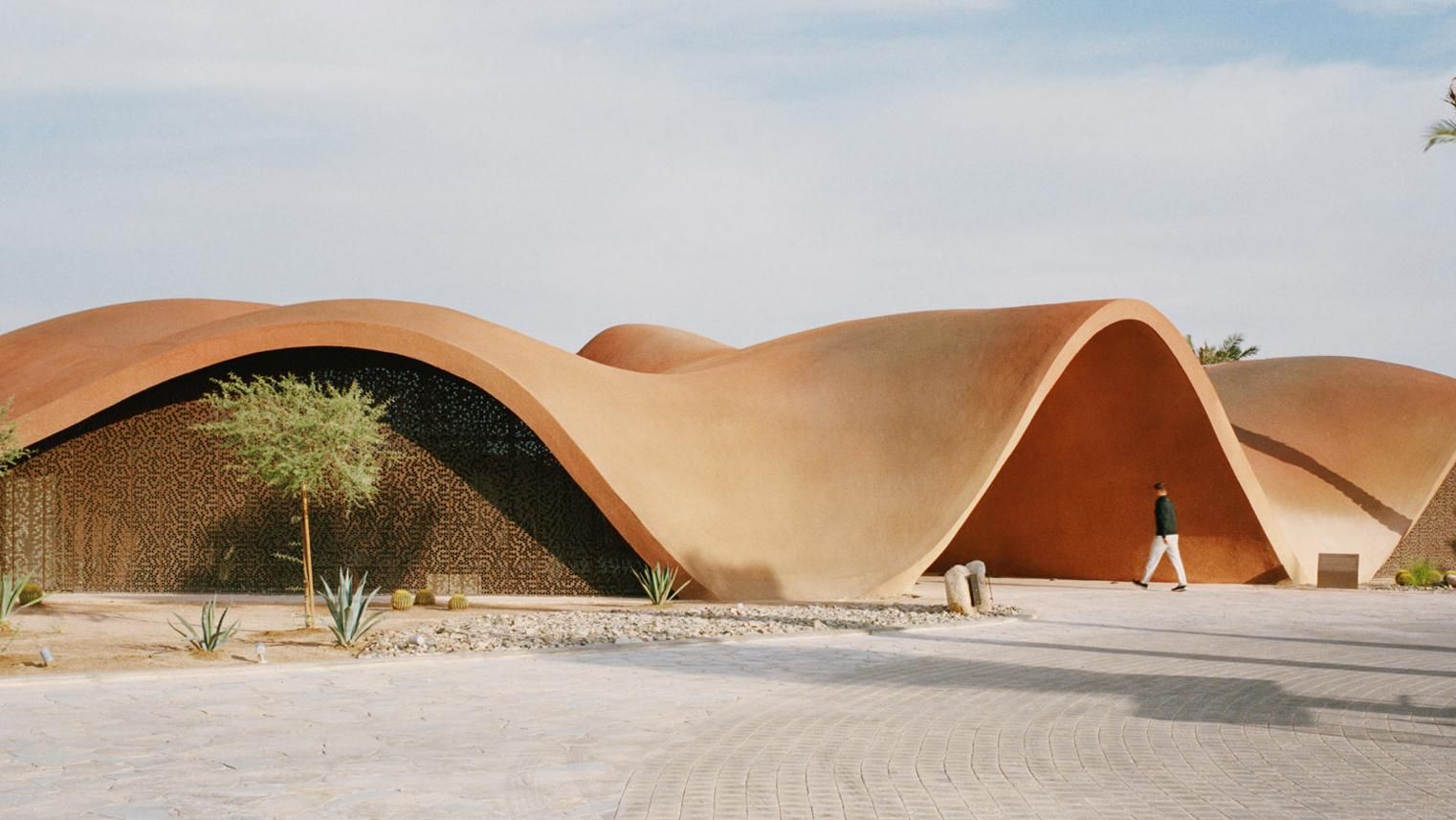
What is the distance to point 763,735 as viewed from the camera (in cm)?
757

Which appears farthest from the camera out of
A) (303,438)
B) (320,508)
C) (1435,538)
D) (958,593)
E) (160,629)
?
(1435,538)

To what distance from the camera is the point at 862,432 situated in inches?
781

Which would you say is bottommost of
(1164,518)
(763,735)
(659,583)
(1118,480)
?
(763,735)

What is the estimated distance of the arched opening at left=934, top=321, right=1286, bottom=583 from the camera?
73.9ft

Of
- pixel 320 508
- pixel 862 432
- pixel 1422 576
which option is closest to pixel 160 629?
pixel 320 508

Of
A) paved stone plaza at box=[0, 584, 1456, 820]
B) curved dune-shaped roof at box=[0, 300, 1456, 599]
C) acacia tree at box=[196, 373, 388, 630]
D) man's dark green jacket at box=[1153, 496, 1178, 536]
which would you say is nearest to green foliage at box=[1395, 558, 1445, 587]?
curved dune-shaped roof at box=[0, 300, 1456, 599]

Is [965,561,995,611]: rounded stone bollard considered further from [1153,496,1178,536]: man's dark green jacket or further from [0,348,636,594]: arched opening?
[1153,496,1178,536]: man's dark green jacket

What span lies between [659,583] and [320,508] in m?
5.49

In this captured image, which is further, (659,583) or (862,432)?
(862,432)

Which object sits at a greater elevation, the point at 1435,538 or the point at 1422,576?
the point at 1435,538

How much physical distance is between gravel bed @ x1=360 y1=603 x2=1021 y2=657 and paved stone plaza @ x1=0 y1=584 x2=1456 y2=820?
0.90m

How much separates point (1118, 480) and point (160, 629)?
54.3 feet

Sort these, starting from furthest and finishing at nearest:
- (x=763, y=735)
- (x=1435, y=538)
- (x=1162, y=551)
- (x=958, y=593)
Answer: (x=1435, y=538)
(x=1162, y=551)
(x=958, y=593)
(x=763, y=735)

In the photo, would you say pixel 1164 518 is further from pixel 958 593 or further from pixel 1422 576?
pixel 958 593
